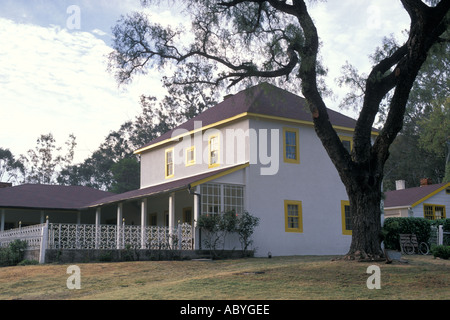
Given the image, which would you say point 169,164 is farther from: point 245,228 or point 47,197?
point 47,197

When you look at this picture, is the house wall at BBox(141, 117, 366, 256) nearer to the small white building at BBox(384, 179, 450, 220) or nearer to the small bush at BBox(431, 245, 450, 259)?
the small bush at BBox(431, 245, 450, 259)

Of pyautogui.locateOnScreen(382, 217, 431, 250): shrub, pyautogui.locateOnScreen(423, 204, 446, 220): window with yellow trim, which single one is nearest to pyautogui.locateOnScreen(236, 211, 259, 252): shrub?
pyautogui.locateOnScreen(382, 217, 431, 250): shrub

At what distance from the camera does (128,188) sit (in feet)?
188

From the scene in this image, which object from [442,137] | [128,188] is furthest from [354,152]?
[128,188]

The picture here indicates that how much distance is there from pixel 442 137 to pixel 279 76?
32017mm

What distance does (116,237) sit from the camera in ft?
68.3

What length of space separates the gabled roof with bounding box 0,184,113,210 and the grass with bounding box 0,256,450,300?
14.5 metres

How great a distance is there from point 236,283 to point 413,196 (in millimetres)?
24401

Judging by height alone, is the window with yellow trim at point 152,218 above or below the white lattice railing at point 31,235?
above

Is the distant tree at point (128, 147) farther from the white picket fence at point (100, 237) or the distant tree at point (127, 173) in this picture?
the white picket fence at point (100, 237)

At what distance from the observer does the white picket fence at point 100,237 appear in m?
19.2

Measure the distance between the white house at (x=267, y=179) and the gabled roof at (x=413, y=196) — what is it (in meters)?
8.52

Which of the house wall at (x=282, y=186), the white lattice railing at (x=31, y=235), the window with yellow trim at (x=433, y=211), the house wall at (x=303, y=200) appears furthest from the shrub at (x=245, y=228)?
the window with yellow trim at (x=433, y=211)

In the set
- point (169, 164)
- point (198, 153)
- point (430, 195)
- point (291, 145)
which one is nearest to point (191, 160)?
point (198, 153)
